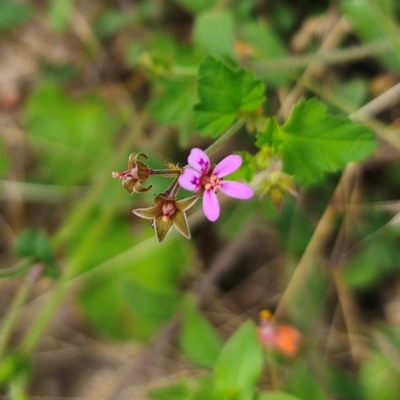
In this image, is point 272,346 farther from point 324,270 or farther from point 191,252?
point 191,252

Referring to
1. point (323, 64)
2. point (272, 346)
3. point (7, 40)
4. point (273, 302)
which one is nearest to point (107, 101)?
point (7, 40)

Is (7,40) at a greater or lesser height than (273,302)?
greater

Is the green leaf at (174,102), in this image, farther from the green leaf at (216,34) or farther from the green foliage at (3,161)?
the green foliage at (3,161)

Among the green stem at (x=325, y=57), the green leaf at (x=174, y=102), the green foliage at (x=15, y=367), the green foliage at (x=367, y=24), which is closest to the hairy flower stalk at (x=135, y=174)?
the green leaf at (x=174, y=102)

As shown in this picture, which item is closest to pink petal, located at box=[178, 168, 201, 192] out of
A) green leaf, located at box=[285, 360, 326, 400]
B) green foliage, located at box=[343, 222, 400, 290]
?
green leaf, located at box=[285, 360, 326, 400]

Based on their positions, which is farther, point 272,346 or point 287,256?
point 287,256

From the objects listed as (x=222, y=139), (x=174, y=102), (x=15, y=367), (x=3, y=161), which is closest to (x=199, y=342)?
(x=15, y=367)
